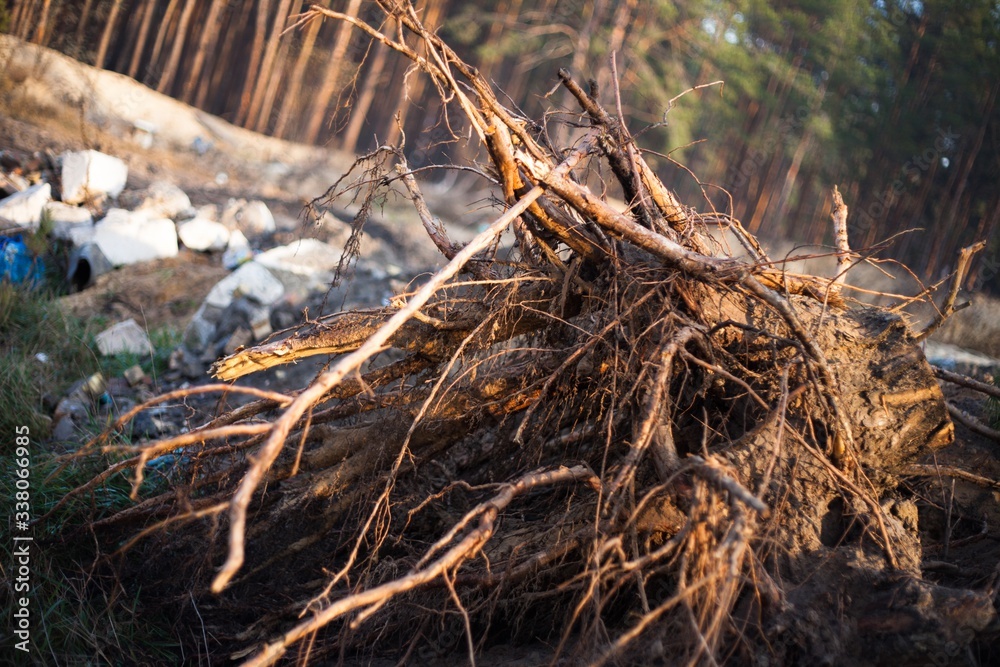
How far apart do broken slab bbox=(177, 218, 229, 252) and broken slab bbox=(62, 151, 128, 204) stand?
117 cm

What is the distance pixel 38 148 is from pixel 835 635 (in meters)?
10.7

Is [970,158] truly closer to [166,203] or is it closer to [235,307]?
[235,307]

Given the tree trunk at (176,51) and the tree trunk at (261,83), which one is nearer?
the tree trunk at (176,51)

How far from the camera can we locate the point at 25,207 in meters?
6.60

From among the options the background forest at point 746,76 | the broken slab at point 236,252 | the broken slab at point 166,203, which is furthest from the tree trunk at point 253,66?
the broken slab at point 236,252

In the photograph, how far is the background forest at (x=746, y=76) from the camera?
13188 mm

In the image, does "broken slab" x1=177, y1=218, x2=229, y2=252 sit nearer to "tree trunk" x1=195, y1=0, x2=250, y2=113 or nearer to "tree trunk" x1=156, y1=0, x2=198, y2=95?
"tree trunk" x1=156, y1=0, x2=198, y2=95

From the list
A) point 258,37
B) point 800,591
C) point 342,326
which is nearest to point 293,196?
point 258,37

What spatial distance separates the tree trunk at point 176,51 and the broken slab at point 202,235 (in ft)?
33.7

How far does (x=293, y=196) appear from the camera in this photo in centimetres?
1162

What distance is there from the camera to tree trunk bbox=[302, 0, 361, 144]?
50.9 feet

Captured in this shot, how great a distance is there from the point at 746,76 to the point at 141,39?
14.9 meters

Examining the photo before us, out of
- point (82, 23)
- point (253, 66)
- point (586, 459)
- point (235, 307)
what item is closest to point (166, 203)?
point (235, 307)

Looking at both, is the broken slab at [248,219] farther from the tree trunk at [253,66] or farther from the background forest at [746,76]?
the tree trunk at [253,66]
